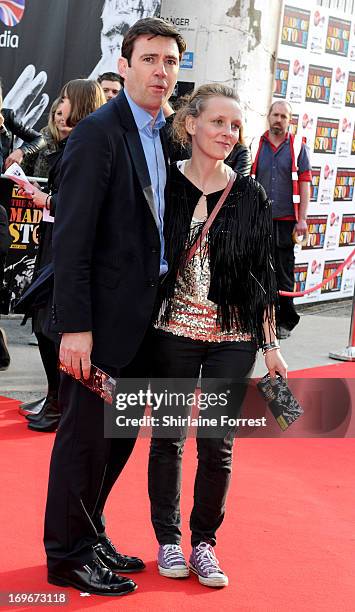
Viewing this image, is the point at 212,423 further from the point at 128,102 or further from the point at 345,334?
the point at 345,334

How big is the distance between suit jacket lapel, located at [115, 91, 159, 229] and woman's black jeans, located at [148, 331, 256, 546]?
50cm

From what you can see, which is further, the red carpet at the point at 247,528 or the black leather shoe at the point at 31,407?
the black leather shoe at the point at 31,407

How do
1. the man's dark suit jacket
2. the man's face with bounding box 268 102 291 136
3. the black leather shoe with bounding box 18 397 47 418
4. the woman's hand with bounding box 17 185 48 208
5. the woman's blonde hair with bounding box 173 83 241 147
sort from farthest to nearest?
the man's face with bounding box 268 102 291 136
the black leather shoe with bounding box 18 397 47 418
the woman's hand with bounding box 17 185 48 208
the woman's blonde hair with bounding box 173 83 241 147
the man's dark suit jacket

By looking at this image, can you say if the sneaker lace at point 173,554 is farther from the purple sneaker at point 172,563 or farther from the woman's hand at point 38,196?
the woman's hand at point 38,196

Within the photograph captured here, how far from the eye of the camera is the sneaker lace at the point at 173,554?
3750mm

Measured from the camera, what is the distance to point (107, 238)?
335 cm

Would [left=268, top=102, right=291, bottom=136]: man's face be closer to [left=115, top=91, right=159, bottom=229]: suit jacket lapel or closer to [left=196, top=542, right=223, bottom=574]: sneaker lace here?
[left=115, top=91, right=159, bottom=229]: suit jacket lapel

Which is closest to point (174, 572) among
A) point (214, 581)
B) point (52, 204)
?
point (214, 581)

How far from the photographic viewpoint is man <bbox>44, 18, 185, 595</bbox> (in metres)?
3.28

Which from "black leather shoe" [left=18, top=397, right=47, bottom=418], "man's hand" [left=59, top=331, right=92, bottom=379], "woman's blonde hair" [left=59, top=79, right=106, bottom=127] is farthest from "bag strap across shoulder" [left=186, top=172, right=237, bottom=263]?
"black leather shoe" [left=18, top=397, right=47, bottom=418]

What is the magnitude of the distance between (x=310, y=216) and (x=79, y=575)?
23.8ft

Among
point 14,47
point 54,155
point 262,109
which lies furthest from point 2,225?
point 262,109

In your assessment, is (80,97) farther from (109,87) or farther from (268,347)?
(268,347)

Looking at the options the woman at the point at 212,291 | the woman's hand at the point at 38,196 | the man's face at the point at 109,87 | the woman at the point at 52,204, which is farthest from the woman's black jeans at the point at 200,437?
the man's face at the point at 109,87
